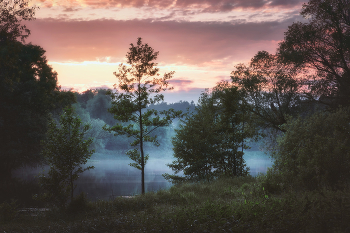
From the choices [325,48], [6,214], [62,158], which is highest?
[325,48]

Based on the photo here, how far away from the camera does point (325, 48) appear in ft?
79.0

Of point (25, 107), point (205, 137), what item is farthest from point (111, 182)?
point (205, 137)

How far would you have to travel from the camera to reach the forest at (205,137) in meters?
9.77

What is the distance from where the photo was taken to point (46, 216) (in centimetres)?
1280

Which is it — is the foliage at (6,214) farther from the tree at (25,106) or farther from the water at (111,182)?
the tree at (25,106)

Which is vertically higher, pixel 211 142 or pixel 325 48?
pixel 325 48

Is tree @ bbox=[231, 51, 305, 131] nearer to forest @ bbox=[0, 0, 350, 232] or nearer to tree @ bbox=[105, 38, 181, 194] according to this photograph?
forest @ bbox=[0, 0, 350, 232]

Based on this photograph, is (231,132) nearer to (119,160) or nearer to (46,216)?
(46,216)

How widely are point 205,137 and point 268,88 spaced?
8.50 m

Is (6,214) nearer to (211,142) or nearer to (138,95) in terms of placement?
(138,95)

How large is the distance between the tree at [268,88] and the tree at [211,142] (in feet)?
7.18

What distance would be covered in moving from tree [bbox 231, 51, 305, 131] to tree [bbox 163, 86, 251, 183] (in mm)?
2188

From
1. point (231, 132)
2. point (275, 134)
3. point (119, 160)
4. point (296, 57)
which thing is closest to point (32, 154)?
point (231, 132)

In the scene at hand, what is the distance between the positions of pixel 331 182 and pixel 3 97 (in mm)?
26572
